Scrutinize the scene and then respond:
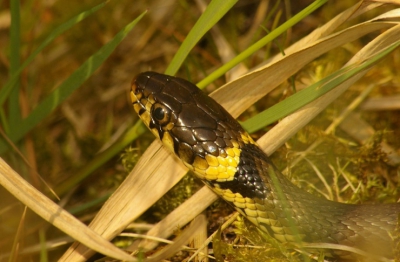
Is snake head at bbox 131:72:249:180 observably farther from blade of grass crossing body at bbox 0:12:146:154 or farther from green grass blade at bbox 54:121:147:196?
blade of grass crossing body at bbox 0:12:146:154

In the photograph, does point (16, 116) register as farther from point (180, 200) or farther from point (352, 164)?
point (352, 164)

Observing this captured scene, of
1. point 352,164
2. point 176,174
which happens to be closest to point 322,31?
point 352,164

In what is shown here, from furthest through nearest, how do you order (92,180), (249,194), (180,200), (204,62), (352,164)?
(204,62) < (92,180) < (352,164) < (180,200) < (249,194)

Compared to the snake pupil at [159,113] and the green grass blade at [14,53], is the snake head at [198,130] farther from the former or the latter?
the green grass blade at [14,53]

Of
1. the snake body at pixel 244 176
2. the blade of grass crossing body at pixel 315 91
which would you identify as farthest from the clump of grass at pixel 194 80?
the snake body at pixel 244 176

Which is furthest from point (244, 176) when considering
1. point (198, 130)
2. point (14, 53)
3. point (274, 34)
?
point (14, 53)

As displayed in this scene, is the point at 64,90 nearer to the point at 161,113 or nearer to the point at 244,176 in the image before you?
the point at 161,113
